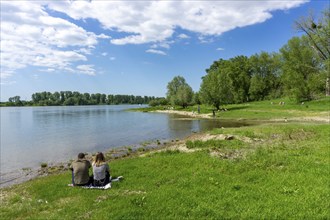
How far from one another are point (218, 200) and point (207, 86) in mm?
68907

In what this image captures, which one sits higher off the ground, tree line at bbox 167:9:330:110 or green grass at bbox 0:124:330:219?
tree line at bbox 167:9:330:110

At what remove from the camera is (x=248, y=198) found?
9.52 meters

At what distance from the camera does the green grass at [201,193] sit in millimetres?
8648

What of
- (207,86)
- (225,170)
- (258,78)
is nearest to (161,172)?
(225,170)

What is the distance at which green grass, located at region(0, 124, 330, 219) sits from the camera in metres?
8.65

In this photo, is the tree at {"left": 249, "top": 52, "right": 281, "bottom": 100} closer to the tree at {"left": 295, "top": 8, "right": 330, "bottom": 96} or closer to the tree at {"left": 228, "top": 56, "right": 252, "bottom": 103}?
the tree at {"left": 228, "top": 56, "right": 252, "bottom": 103}

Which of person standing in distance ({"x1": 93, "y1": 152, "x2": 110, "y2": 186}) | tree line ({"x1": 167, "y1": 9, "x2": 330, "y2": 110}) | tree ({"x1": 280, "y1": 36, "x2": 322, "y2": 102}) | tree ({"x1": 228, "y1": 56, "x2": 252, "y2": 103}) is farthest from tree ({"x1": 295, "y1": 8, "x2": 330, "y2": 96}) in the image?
tree ({"x1": 228, "y1": 56, "x2": 252, "y2": 103})

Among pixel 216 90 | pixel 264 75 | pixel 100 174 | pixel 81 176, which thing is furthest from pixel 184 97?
pixel 100 174

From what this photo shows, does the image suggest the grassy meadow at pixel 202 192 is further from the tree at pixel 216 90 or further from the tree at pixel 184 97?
the tree at pixel 184 97

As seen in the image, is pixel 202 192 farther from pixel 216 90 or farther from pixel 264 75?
pixel 264 75

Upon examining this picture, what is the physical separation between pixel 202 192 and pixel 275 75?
108934 millimetres

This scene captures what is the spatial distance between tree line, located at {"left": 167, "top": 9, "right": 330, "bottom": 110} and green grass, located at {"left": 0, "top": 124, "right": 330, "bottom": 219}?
111ft

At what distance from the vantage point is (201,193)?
33.8 ft

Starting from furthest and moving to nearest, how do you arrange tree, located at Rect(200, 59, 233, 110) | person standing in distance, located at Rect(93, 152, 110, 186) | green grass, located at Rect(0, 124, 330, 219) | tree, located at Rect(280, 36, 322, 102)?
1. tree, located at Rect(200, 59, 233, 110)
2. tree, located at Rect(280, 36, 322, 102)
3. person standing in distance, located at Rect(93, 152, 110, 186)
4. green grass, located at Rect(0, 124, 330, 219)
